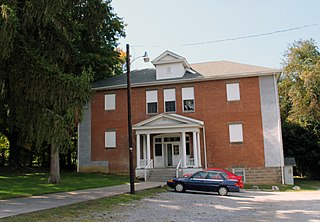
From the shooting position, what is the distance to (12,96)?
14133mm

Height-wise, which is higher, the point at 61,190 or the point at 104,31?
the point at 104,31

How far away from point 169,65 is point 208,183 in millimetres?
13578

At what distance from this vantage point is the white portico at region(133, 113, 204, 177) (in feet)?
81.4

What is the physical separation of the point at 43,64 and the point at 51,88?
3.20 feet

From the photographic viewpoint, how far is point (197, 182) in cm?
1695

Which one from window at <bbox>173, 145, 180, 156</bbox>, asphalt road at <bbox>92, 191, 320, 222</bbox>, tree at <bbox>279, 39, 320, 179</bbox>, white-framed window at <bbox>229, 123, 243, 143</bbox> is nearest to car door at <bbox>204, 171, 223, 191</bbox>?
asphalt road at <bbox>92, 191, 320, 222</bbox>

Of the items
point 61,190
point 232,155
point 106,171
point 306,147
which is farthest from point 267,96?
point 61,190

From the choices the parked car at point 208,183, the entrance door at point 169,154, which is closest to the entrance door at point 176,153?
the entrance door at point 169,154

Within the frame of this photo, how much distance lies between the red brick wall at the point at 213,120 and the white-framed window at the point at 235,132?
10.3 inches

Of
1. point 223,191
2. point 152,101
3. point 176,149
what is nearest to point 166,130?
point 176,149

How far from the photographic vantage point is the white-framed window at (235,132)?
82.8 ft

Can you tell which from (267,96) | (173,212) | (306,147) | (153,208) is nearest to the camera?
(173,212)

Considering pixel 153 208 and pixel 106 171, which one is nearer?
pixel 153 208

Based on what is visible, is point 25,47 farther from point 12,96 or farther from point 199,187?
point 199,187
